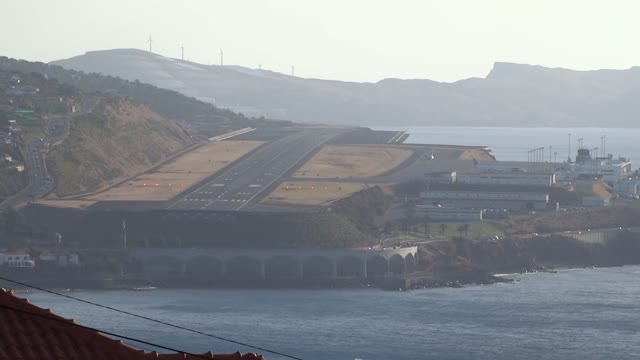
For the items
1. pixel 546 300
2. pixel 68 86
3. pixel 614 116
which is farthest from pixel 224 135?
pixel 614 116

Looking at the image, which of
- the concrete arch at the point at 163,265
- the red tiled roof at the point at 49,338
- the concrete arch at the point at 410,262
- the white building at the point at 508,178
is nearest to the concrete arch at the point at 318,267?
the concrete arch at the point at 410,262

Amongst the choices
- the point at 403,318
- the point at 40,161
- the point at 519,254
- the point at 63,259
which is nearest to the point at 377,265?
the point at 519,254

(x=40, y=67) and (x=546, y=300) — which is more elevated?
(x=40, y=67)

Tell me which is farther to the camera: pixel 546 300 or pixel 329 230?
pixel 329 230

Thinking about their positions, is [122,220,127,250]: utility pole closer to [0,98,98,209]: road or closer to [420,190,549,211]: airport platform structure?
[0,98,98,209]: road

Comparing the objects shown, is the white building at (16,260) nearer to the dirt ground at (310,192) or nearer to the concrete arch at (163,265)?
the concrete arch at (163,265)

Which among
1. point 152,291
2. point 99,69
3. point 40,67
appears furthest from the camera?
point 99,69

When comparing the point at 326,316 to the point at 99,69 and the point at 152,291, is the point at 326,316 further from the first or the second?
the point at 99,69
